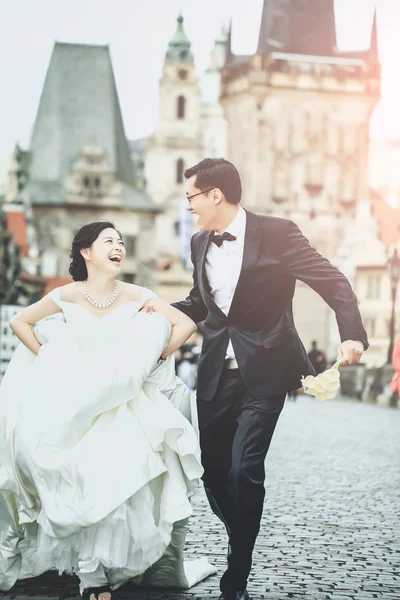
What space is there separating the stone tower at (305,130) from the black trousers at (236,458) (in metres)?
50.6

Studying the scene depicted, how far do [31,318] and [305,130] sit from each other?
53.1 metres

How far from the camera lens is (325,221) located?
56.1 meters

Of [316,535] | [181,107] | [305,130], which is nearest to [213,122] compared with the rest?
[181,107]

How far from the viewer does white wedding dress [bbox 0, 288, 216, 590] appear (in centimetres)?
Result: 490

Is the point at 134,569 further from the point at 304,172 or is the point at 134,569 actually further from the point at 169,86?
the point at 169,86

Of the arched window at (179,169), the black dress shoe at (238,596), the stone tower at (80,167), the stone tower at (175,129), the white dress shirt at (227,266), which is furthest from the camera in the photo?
the stone tower at (175,129)

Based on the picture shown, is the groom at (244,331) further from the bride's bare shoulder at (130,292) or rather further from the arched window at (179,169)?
the arched window at (179,169)

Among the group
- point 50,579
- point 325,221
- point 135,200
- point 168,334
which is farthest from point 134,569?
point 135,200

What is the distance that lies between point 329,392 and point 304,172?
52610mm

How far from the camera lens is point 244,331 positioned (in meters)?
5.17

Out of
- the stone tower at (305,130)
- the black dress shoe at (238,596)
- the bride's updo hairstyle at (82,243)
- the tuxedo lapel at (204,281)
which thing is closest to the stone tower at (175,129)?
the stone tower at (305,130)

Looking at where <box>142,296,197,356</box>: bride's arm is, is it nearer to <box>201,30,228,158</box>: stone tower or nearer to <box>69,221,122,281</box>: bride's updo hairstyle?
<box>69,221,122,281</box>: bride's updo hairstyle

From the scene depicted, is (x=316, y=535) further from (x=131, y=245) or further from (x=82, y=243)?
(x=131, y=245)

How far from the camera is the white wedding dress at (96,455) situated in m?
4.90
